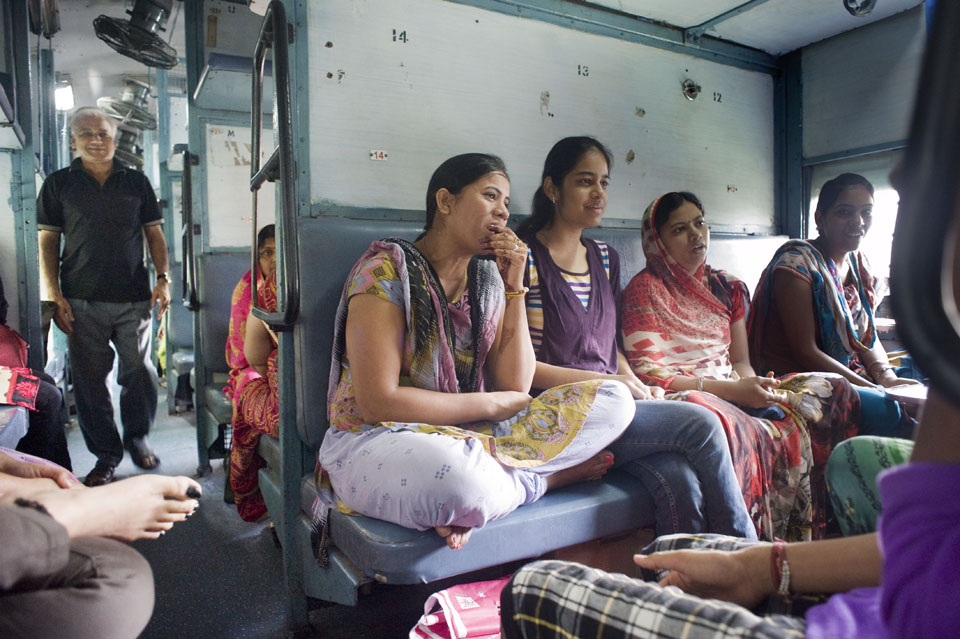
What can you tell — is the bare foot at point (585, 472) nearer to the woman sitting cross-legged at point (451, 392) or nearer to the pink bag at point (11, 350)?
the woman sitting cross-legged at point (451, 392)

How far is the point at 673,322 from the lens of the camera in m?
2.43

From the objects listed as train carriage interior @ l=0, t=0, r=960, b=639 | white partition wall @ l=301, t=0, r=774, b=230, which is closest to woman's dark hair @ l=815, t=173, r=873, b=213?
train carriage interior @ l=0, t=0, r=960, b=639

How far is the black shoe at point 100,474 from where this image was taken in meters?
3.21

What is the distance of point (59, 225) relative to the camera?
3.38 metres

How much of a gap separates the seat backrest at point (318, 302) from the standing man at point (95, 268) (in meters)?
2.05

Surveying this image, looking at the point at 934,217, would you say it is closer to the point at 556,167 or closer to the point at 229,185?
the point at 556,167

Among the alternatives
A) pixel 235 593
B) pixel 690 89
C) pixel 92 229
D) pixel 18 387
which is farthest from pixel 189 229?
pixel 690 89

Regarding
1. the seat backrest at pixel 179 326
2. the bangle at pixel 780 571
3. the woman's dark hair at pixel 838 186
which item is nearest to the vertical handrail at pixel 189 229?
the seat backrest at pixel 179 326

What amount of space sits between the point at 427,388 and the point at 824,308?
6.08 ft

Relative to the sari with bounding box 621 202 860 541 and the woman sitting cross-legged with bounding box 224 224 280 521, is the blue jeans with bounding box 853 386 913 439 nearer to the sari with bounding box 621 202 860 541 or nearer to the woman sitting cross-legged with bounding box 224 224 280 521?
the sari with bounding box 621 202 860 541

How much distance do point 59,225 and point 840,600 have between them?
383cm

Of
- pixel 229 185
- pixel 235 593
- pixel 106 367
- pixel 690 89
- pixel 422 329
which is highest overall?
pixel 690 89

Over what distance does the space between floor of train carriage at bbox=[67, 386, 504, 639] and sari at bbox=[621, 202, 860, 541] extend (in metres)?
0.81

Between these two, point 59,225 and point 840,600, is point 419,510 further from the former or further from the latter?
point 59,225
